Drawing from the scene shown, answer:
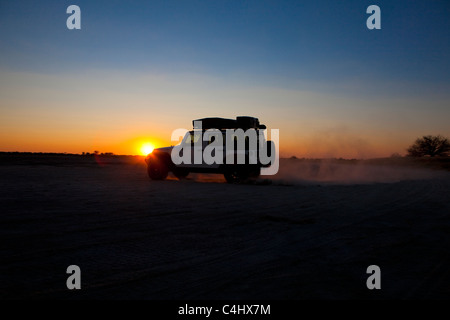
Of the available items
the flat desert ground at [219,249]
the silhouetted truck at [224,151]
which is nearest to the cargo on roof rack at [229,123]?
the silhouetted truck at [224,151]

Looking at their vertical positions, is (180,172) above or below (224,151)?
below

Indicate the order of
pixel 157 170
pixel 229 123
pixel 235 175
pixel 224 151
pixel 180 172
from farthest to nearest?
pixel 180 172, pixel 157 170, pixel 229 123, pixel 235 175, pixel 224 151

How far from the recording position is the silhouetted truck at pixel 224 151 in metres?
13.4

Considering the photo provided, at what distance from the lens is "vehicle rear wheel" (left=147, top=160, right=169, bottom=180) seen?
1477cm

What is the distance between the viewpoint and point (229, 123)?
47.1 feet

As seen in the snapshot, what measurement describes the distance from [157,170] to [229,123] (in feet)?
12.1

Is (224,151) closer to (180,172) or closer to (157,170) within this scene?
(180,172)

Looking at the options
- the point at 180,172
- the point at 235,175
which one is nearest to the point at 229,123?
the point at 235,175

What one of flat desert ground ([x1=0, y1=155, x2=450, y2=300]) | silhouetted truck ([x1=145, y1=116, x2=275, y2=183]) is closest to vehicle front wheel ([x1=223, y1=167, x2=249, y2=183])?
silhouetted truck ([x1=145, y1=116, x2=275, y2=183])

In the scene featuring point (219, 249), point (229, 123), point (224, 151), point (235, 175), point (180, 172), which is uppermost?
point (229, 123)

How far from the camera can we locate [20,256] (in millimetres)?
3893

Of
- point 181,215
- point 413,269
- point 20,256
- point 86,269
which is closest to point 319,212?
point 181,215

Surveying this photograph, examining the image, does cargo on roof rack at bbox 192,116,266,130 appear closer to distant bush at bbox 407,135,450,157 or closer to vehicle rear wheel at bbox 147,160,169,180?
vehicle rear wheel at bbox 147,160,169,180

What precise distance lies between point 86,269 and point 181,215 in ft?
10.3
